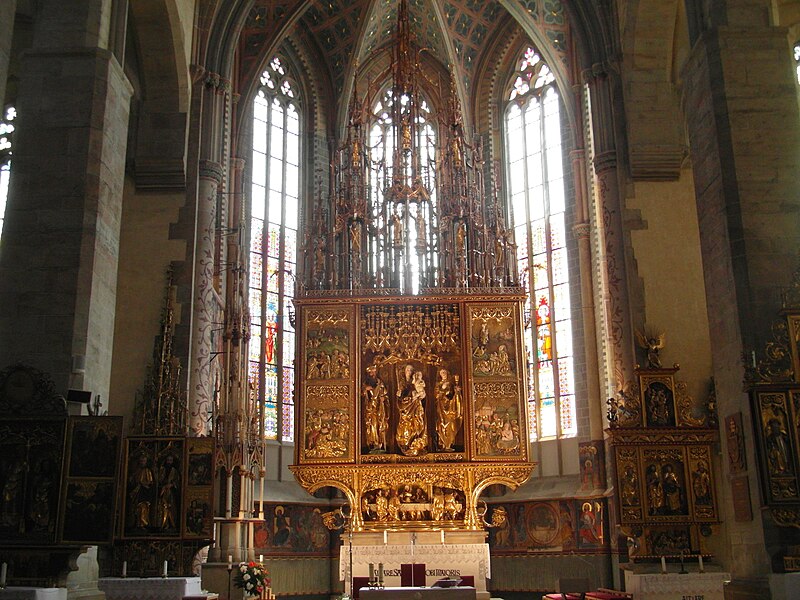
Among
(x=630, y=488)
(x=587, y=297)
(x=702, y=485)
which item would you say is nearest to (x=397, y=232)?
(x=587, y=297)

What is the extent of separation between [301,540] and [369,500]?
5.13 m

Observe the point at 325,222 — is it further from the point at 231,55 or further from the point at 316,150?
the point at 316,150

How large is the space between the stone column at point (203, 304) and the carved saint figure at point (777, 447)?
9.62 metres

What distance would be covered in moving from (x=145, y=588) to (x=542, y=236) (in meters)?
14.0

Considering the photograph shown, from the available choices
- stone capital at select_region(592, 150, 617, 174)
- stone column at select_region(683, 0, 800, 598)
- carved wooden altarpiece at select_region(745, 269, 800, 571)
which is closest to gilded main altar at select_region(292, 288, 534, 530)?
stone capital at select_region(592, 150, 617, 174)

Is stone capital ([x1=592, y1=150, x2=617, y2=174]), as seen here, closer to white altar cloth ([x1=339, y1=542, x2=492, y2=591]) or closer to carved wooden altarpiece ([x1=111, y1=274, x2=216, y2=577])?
white altar cloth ([x1=339, y1=542, x2=492, y2=591])

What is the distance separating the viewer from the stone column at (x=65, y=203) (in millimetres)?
10273

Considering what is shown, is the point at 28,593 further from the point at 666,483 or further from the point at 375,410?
the point at 666,483

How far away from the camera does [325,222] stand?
18078mm

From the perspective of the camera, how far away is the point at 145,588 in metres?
12.1

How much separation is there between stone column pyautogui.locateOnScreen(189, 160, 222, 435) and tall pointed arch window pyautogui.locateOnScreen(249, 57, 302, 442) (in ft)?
14.9

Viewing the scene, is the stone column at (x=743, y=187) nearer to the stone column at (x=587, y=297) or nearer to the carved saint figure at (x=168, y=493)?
the carved saint figure at (x=168, y=493)

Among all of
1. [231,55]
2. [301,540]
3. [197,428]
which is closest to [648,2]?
[231,55]

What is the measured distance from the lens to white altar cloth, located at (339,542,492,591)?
15.9 meters
